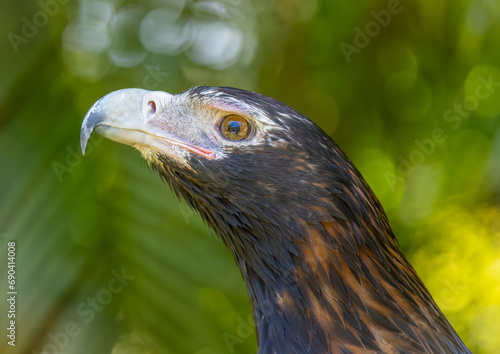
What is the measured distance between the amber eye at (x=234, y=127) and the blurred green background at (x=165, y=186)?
1.03 meters

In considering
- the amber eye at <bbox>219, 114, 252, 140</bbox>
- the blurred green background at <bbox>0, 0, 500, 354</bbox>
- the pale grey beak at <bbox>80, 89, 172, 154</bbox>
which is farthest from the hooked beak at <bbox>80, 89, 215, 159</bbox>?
the blurred green background at <bbox>0, 0, 500, 354</bbox>

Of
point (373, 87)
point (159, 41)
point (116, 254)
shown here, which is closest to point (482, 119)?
point (373, 87)

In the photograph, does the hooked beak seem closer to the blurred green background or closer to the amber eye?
the amber eye

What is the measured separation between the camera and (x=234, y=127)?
2346 mm

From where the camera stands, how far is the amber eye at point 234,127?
2.34 meters

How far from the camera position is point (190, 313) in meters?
3.35

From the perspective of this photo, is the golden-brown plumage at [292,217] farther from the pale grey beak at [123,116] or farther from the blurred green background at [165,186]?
the blurred green background at [165,186]

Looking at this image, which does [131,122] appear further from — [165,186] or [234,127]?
[165,186]

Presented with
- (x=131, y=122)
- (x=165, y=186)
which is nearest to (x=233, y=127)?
(x=131, y=122)

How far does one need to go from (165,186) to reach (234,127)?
1.09m

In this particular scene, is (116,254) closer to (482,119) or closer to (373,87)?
(373,87)

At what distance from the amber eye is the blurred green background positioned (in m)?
1.03

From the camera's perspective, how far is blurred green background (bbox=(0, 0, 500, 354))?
124 inches

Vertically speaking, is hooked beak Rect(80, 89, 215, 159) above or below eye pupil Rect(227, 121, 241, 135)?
below
